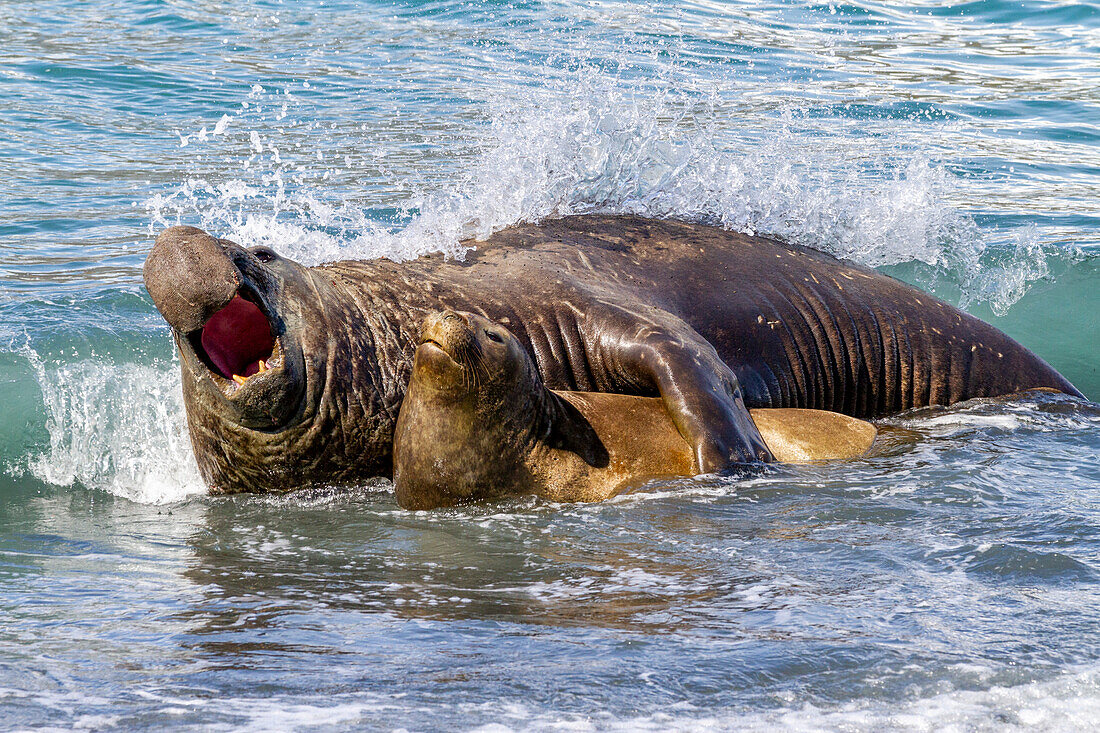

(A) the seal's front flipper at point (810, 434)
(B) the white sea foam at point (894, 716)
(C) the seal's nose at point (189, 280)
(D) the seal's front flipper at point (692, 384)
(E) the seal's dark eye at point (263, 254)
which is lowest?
(B) the white sea foam at point (894, 716)

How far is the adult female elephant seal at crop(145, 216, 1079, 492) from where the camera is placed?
555 cm

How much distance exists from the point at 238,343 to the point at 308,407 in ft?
1.52

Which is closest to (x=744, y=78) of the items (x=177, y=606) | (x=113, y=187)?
(x=113, y=187)

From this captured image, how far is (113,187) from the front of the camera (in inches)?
489

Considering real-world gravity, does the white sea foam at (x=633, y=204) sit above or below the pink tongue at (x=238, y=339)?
above

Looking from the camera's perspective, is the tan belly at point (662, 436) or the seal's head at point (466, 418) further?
the tan belly at point (662, 436)

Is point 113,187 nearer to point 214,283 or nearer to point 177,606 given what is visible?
point 214,283

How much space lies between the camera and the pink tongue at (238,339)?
5.59 meters

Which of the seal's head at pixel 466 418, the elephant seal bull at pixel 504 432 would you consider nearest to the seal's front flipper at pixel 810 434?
the elephant seal bull at pixel 504 432

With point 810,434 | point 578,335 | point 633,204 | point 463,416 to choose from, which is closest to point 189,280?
point 463,416

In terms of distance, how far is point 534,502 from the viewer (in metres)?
5.50

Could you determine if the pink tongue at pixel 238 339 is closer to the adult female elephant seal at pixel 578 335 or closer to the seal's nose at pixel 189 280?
the adult female elephant seal at pixel 578 335

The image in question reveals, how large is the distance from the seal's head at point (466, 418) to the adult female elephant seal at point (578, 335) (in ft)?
1.67

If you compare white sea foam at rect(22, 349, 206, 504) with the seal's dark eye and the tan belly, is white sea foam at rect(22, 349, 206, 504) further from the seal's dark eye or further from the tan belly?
the tan belly
